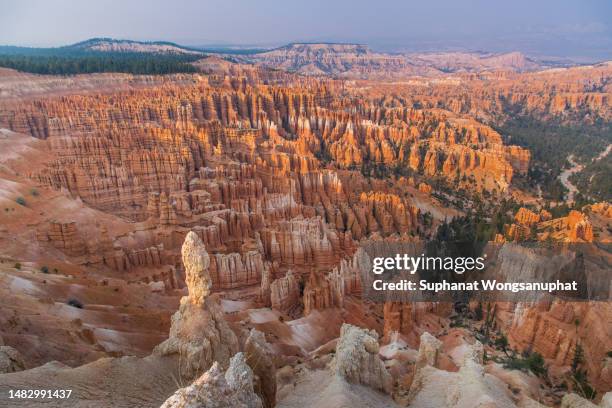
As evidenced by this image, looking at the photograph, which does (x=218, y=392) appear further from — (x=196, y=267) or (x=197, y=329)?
(x=196, y=267)

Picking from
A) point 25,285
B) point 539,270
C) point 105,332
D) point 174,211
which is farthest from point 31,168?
point 539,270

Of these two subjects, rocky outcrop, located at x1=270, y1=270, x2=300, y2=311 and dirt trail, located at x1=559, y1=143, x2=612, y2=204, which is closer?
rocky outcrop, located at x1=270, y1=270, x2=300, y2=311

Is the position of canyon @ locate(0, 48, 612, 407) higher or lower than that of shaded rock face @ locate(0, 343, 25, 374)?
lower

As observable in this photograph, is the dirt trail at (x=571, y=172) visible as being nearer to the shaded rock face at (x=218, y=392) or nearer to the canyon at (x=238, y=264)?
the canyon at (x=238, y=264)

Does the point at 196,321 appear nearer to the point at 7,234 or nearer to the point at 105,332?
the point at 105,332

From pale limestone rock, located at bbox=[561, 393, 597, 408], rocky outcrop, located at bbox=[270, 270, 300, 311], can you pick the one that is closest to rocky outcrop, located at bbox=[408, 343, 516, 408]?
pale limestone rock, located at bbox=[561, 393, 597, 408]

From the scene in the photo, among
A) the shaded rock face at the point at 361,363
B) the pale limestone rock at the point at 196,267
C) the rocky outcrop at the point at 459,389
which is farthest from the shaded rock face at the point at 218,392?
the rocky outcrop at the point at 459,389

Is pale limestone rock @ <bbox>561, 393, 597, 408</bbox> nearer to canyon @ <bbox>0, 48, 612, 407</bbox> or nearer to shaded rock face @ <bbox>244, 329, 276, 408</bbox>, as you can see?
canyon @ <bbox>0, 48, 612, 407</bbox>
